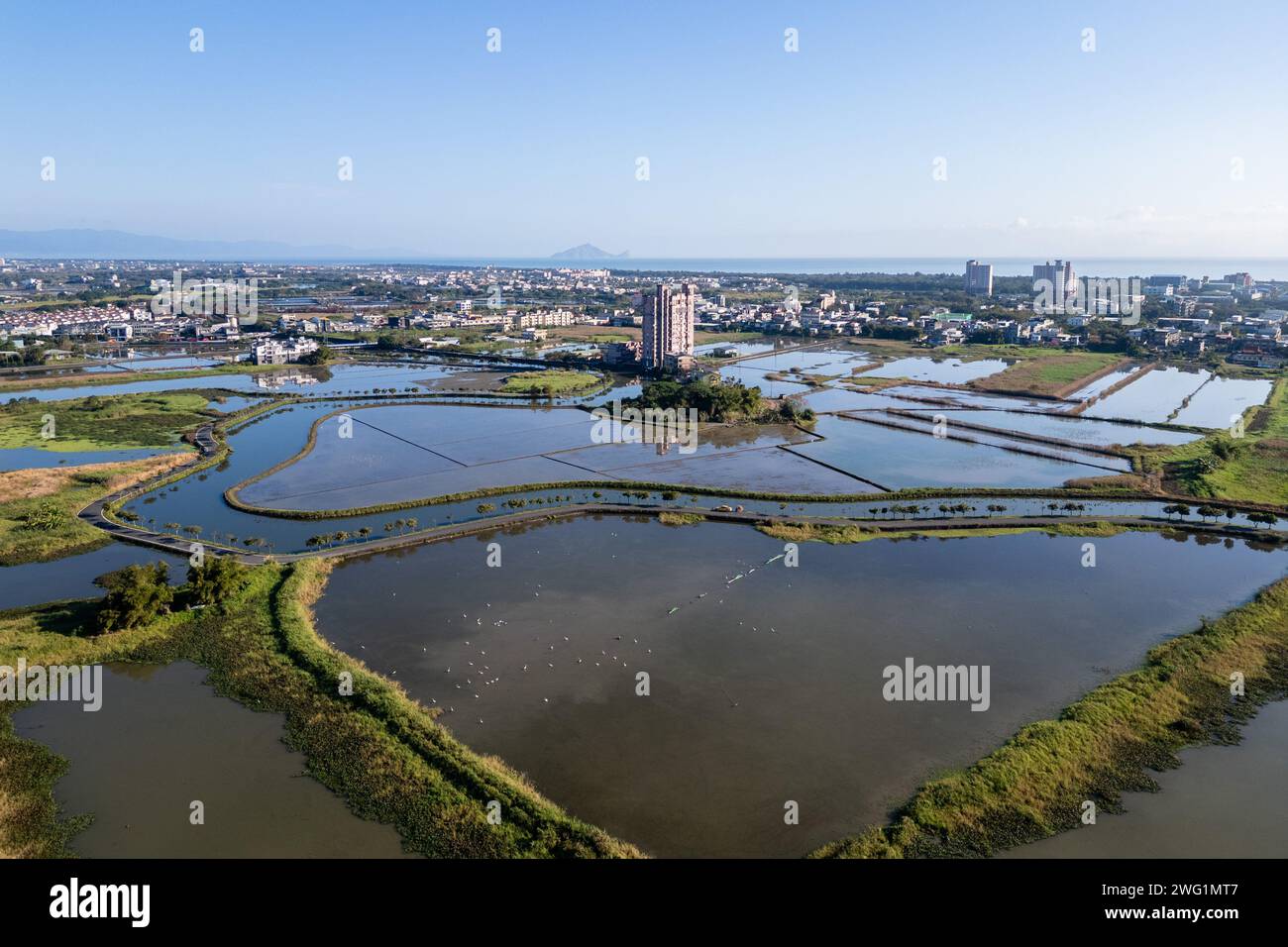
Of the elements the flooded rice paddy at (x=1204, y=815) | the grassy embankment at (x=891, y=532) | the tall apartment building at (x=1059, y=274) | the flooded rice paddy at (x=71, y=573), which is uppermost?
the tall apartment building at (x=1059, y=274)

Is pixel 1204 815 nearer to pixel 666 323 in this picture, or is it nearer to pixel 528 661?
pixel 528 661

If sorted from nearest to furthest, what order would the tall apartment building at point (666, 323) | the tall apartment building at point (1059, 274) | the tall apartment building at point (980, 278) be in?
1. the tall apartment building at point (666, 323)
2. the tall apartment building at point (1059, 274)
3. the tall apartment building at point (980, 278)

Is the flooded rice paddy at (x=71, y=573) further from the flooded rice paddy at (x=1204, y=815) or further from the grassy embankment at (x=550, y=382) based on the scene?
the grassy embankment at (x=550, y=382)

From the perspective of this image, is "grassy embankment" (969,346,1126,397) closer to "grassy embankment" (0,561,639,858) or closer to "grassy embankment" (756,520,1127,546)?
"grassy embankment" (756,520,1127,546)

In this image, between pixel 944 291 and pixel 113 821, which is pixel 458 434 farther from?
pixel 944 291

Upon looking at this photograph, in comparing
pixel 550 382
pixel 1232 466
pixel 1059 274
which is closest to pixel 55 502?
pixel 550 382

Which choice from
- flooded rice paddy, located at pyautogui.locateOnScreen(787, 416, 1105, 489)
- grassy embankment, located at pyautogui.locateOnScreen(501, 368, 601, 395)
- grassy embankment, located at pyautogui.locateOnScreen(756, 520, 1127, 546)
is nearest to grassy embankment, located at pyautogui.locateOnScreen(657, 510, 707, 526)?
grassy embankment, located at pyautogui.locateOnScreen(756, 520, 1127, 546)

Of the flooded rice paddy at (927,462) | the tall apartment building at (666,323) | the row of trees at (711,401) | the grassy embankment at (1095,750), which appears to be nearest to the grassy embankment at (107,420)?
the row of trees at (711,401)
